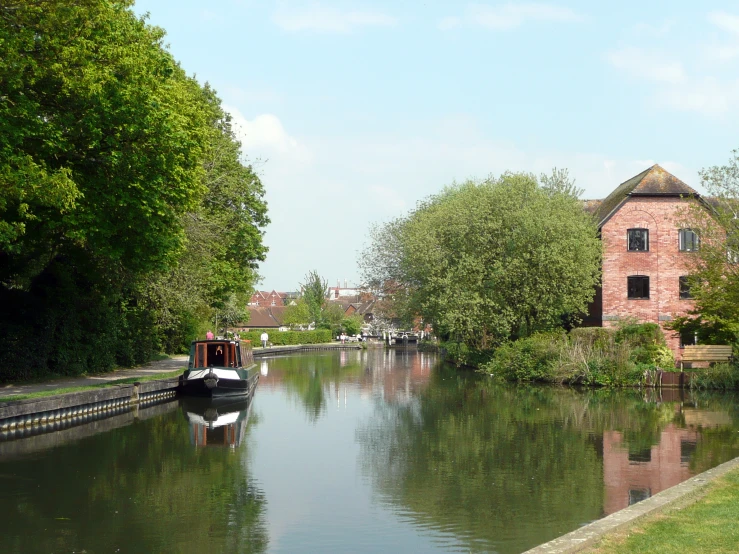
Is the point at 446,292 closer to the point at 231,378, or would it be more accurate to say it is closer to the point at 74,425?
the point at 231,378

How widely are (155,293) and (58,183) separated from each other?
17838 millimetres

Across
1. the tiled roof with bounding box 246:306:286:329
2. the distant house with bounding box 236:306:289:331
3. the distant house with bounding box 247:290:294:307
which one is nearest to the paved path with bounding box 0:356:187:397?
the distant house with bounding box 236:306:289:331

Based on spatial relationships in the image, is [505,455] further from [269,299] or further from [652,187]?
[269,299]

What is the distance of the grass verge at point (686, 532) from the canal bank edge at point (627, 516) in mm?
99

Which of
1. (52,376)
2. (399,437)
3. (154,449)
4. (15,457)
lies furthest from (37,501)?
(52,376)

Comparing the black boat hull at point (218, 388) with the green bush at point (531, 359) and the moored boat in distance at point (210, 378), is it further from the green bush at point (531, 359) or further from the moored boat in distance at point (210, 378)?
the green bush at point (531, 359)

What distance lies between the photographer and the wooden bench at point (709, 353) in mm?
33406

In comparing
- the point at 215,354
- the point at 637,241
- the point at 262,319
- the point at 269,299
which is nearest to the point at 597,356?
the point at 637,241

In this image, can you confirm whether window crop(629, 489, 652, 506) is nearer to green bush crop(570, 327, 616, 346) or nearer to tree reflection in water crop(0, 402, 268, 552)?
tree reflection in water crop(0, 402, 268, 552)

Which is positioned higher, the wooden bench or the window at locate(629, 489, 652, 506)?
the wooden bench

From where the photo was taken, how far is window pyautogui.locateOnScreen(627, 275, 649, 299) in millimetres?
44281

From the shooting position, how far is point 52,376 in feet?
97.1

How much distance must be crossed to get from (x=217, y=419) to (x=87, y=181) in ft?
27.2

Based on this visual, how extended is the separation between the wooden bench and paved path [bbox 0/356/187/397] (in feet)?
71.8
